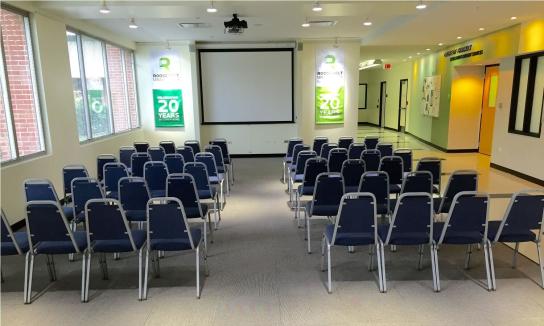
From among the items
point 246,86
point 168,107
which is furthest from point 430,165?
point 168,107

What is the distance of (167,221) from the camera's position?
128 inches

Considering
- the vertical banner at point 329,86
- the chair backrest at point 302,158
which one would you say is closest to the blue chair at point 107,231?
the chair backrest at point 302,158

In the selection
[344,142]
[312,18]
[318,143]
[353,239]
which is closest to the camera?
[353,239]

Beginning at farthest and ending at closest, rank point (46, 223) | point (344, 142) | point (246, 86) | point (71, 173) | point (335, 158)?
point (246, 86)
point (344, 142)
point (335, 158)
point (71, 173)
point (46, 223)

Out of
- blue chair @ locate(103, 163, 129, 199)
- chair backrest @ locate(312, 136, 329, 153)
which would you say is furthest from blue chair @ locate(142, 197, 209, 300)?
chair backrest @ locate(312, 136, 329, 153)

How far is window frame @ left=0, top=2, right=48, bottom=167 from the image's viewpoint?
17.6ft

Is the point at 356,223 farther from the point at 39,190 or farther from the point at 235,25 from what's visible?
the point at 235,25

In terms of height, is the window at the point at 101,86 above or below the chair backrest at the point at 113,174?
above

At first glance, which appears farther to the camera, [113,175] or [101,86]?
A: [101,86]

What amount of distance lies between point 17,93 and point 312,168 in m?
4.76

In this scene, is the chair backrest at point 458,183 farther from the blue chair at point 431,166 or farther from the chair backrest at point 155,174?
the chair backrest at point 155,174

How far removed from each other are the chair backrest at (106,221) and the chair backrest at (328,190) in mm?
2032

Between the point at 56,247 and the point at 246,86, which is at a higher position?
the point at 246,86

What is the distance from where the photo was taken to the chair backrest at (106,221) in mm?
3162
